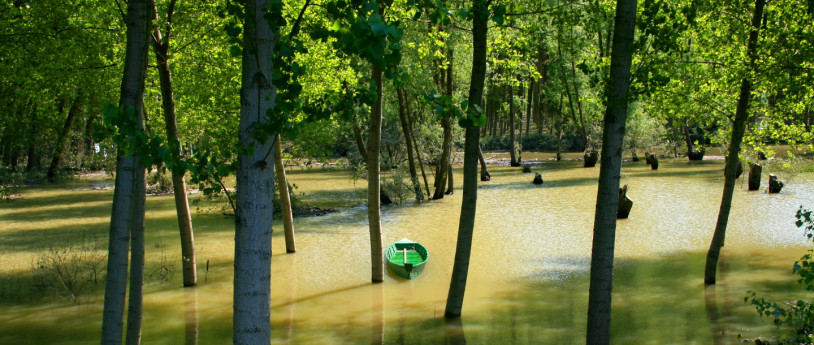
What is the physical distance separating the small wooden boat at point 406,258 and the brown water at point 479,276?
0.74 ft

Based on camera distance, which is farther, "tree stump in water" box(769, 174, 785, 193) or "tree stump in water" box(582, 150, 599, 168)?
"tree stump in water" box(582, 150, 599, 168)

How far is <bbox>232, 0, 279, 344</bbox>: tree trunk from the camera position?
347 cm

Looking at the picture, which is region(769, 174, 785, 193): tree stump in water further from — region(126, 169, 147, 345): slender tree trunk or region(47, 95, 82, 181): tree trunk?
region(47, 95, 82, 181): tree trunk

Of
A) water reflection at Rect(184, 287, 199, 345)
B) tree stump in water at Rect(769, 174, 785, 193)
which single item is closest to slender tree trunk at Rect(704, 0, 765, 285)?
water reflection at Rect(184, 287, 199, 345)

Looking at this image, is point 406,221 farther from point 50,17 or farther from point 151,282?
point 50,17

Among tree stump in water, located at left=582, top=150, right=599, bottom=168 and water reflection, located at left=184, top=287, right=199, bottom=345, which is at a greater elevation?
tree stump in water, located at left=582, top=150, right=599, bottom=168

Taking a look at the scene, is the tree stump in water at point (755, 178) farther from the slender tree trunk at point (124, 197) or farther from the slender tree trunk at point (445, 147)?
the slender tree trunk at point (124, 197)

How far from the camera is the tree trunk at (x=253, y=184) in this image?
3467 mm

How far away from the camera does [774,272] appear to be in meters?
12.4

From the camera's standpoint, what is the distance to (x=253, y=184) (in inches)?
137

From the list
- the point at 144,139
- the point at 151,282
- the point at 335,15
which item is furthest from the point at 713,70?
the point at 151,282

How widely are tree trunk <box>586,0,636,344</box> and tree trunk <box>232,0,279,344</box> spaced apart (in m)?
3.61

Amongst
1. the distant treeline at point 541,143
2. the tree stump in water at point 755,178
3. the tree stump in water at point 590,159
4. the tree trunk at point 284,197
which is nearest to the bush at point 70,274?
the tree trunk at point 284,197

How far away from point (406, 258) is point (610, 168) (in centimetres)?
831
